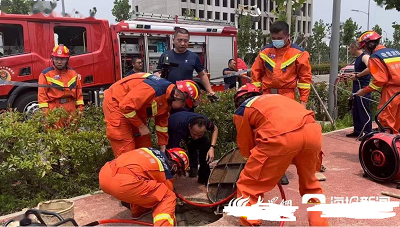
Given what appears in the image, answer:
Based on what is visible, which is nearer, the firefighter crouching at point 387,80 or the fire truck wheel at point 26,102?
the firefighter crouching at point 387,80

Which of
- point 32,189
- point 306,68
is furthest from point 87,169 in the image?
point 306,68

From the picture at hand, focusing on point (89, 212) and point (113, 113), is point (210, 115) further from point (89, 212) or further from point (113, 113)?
point (89, 212)

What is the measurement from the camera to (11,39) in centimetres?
745

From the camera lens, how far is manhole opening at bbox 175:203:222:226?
3.76 meters

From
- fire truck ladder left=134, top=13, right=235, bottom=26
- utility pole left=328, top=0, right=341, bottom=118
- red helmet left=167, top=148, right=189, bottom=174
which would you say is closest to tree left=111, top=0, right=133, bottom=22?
fire truck ladder left=134, top=13, right=235, bottom=26

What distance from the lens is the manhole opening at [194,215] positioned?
3.76 m

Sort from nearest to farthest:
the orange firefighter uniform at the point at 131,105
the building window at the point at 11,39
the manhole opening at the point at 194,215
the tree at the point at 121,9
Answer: the orange firefighter uniform at the point at 131,105
the manhole opening at the point at 194,215
the building window at the point at 11,39
the tree at the point at 121,9

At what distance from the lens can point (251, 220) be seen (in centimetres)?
281

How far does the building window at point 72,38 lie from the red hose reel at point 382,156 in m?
6.70

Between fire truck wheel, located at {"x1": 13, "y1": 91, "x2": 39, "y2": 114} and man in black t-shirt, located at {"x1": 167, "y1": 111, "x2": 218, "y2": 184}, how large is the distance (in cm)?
457

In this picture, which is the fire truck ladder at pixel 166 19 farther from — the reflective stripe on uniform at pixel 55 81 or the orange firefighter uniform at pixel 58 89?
the reflective stripe on uniform at pixel 55 81

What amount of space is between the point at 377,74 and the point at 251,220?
9.16 feet

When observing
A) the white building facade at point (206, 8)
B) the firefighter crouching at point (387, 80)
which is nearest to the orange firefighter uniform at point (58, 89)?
the firefighter crouching at point (387, 80)

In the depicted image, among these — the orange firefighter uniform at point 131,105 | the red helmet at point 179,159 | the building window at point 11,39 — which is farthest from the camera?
the building window at point 11,39
